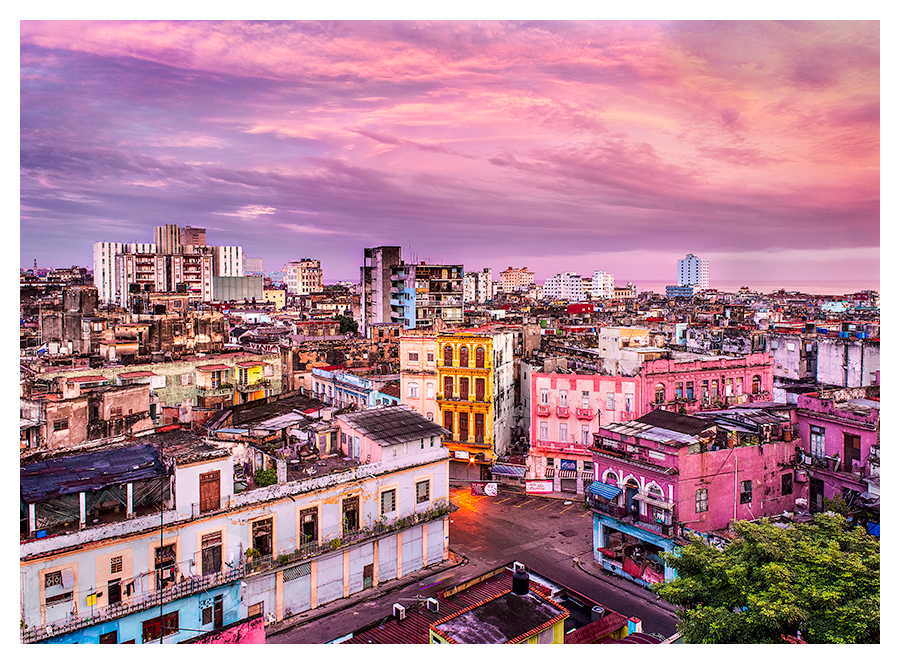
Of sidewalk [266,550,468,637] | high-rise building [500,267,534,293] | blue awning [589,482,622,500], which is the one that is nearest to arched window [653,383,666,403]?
blue awning [589,482,622,500]

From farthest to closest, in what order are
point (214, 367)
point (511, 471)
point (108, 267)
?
point (108, 267) < point (214, 367) < point (511, 471)

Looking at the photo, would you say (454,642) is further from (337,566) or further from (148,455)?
(148,455)

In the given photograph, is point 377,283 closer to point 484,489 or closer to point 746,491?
point 484,489

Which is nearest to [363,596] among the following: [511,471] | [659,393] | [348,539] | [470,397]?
[348,539]

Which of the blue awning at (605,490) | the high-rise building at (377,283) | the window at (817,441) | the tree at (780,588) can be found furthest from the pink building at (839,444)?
the high-rise building at (377,283)

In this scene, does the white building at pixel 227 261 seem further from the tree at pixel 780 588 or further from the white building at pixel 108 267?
the tree at pixel 780 588
